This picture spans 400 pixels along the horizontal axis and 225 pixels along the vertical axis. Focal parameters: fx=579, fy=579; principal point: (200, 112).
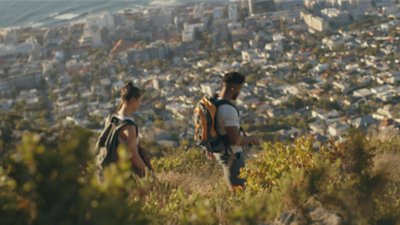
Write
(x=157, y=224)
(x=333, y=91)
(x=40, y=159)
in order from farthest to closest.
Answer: (x=333, y=91) → (x=157, y=224) → (x=40, y=159)

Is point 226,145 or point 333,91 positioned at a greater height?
point 226,145

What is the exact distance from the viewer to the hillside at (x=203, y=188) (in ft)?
2.64

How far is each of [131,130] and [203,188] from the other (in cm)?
74

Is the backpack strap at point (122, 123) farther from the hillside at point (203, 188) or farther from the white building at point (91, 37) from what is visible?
the white building at point (91, 37)

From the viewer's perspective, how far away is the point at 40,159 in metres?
Answer: 0.79

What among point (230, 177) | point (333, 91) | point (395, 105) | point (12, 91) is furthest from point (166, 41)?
point (230, 177)

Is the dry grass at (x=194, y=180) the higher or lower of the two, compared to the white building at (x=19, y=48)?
higher

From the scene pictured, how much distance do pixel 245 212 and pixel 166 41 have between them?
94.7 ft

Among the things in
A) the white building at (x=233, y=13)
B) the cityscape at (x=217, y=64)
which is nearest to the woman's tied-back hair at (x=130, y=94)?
the cityscape at (x=217, y=64)

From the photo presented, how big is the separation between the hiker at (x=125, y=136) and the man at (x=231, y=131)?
339 mm

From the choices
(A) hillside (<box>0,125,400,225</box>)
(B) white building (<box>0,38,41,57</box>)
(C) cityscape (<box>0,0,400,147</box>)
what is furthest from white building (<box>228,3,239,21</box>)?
(A) hillside (<box>0,125,400,225</box>)

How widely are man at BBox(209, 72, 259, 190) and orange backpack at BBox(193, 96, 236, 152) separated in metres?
0.01

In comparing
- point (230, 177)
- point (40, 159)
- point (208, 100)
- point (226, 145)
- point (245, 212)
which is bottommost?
point (230, 177)

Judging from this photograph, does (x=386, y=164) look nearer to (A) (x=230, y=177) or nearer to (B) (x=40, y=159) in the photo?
(A) (x=230, y=177)
